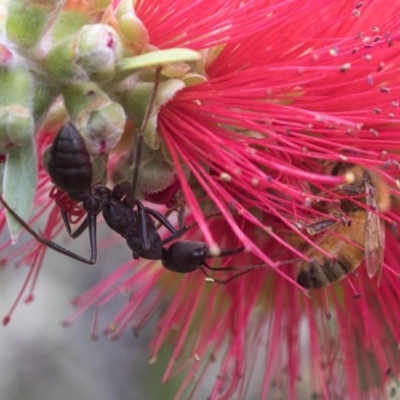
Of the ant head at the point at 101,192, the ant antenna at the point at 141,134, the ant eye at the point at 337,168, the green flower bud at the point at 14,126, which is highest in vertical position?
the green flower bud at the point at 14,126

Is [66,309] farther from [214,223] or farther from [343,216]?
[343,216]

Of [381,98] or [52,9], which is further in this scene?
[381,98]

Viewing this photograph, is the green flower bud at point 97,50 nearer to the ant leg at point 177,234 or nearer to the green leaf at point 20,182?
the green leaf at point 20,182

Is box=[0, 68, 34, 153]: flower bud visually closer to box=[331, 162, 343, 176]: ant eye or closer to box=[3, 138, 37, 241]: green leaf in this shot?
box=[3, 138, 37, 241]: green leaf

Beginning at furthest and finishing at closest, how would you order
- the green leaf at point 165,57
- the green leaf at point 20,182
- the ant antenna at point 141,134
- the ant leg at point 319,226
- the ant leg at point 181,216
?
the ant leg at point 181,216, the ant leg at point 319,226, the ant antenna at point 141,134, the green leaf at point 20,182, the green leaf at point 165,57

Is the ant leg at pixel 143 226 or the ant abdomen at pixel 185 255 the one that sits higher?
the ant leg at pixel 143 226

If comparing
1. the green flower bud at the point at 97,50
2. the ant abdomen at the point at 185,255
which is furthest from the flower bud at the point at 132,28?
the ant abdomen at the point at 185,255

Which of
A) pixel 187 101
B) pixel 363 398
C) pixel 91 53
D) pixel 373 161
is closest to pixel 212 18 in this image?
pixel 187 101
